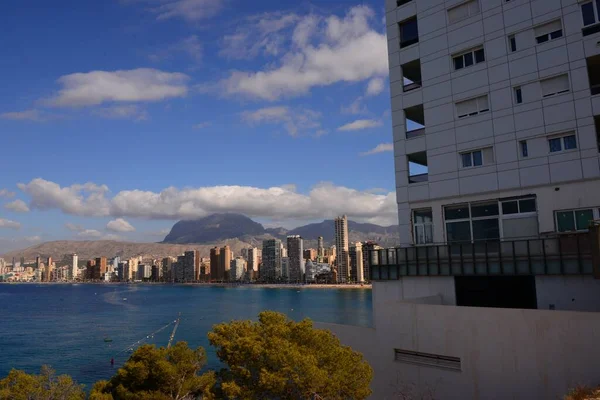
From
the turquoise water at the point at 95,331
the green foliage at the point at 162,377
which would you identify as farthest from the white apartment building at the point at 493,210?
the turquoise water at the point at 95,331

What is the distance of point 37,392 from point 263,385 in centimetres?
853

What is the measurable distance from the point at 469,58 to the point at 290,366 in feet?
61.8

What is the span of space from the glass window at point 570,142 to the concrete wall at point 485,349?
8959 mm

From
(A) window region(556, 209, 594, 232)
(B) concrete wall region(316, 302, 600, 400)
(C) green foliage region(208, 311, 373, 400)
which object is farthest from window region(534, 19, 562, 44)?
(C) green foliage region(208, 311, 373, 400)

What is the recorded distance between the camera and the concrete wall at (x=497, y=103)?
20109 mm

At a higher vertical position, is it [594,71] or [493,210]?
[594,71]

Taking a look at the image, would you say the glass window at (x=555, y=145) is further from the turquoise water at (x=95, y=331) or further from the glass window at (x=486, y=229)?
the turquoise water at (x=95, y=331)

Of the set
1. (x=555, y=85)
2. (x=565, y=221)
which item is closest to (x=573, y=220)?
(x=565, y=221)

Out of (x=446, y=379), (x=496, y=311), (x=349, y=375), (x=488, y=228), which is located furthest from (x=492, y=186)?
(x=349, y=375)

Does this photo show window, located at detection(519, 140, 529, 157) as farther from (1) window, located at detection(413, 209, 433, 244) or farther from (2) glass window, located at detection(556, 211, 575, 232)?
(1) window, located at detection(413, 209, 433, 244)

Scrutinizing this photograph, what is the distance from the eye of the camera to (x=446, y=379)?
Result: 18.0 m

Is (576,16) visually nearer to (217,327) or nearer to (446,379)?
(446,379)

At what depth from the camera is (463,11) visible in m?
24.2

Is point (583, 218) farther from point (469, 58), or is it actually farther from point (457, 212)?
point (469, 58)
